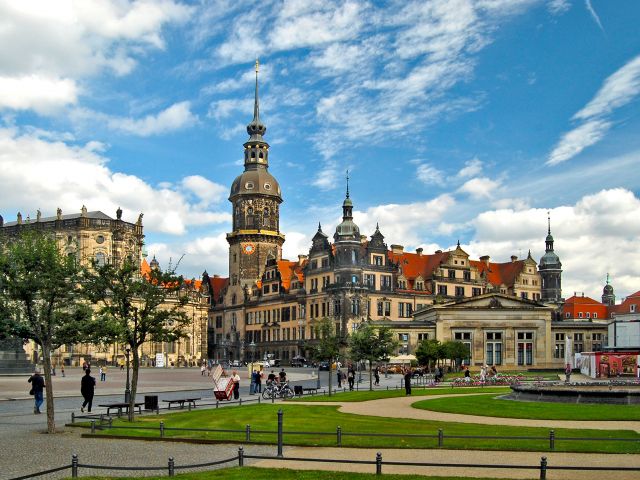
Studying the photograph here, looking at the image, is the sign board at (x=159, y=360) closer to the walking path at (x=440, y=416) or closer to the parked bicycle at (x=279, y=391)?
the parked bicycle at (x=279, y=391)

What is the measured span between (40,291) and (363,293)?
260 feet

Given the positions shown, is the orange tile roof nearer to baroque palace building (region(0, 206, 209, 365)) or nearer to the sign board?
baroque palace building (region(0, 206, 209, 365))

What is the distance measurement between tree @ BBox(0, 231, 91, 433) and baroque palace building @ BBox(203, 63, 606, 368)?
6604cm

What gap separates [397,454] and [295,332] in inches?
3802

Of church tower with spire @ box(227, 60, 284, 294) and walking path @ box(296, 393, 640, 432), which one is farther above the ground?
church tower with spire @ box(227, 60, 284, 294)

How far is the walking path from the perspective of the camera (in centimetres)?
2847

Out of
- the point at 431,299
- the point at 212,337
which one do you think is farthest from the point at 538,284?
the point at 212,337

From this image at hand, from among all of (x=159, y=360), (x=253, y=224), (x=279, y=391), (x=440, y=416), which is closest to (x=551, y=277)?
(x=253, y=224)

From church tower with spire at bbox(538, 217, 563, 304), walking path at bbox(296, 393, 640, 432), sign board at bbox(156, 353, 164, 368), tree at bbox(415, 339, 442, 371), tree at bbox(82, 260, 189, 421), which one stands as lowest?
sign board at bbox(156, 353, 164, 368)

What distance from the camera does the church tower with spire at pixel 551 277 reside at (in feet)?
403

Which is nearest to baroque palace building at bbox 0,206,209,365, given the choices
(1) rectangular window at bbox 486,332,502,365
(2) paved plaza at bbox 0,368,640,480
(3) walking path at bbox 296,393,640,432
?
(1) rectangular window at bbox 486,332,502,365

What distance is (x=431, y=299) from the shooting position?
114 meters

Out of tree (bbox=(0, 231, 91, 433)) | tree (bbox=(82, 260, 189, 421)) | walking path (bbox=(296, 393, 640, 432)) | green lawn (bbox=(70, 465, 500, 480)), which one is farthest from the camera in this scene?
tree (bbox=(82, 260, 189, 421))

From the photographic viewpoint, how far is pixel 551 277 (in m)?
123
